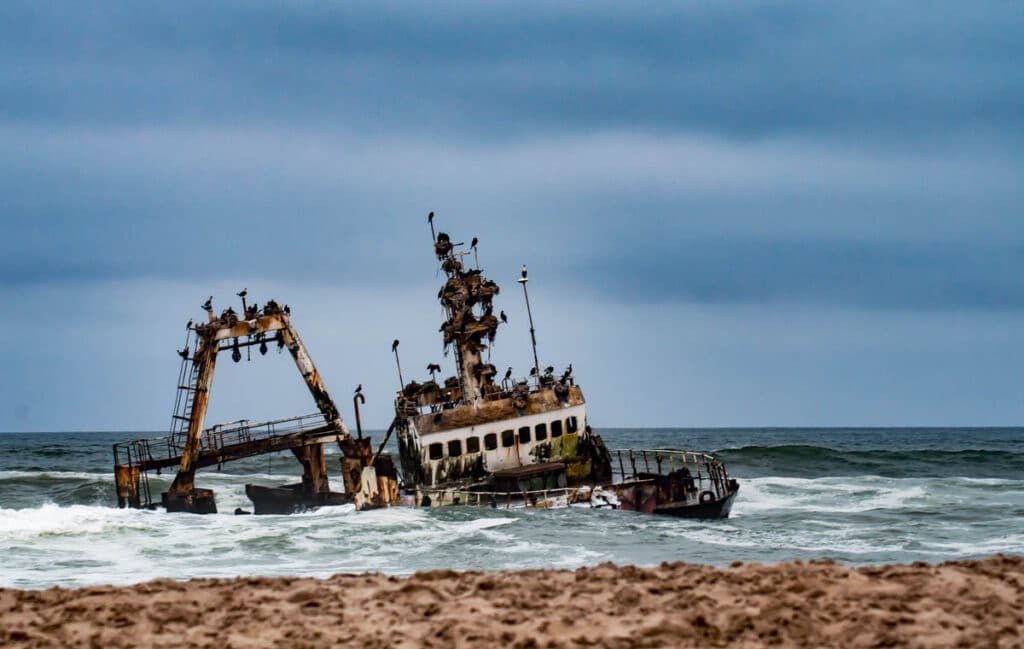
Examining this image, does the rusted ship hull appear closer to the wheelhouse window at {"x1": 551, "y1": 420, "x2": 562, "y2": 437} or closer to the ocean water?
the ocean water

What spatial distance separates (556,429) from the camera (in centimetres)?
3484

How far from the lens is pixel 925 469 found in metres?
66.1

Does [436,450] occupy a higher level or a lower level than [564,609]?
higher

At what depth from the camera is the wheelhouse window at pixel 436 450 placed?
33969 millimetres

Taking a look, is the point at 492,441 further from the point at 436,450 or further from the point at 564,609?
the point at 564,609

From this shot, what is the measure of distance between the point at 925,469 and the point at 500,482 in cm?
4093

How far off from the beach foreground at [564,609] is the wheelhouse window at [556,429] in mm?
21601

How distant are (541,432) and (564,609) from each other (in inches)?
926

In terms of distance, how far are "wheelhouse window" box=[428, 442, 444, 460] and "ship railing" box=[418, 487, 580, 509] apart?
3.86ft

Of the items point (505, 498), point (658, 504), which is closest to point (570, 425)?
point (505, 498)

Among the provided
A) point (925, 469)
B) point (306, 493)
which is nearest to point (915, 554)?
point (306, 493)

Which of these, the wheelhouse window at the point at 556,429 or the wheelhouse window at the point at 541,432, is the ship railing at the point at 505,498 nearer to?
the wheelhouse window at the point at 541,432

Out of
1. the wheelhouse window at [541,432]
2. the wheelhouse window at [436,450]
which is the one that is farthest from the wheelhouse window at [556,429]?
the wheelhouse window at [436,450]

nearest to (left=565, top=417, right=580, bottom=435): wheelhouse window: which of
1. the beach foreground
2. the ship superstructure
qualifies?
the ship superstructure
